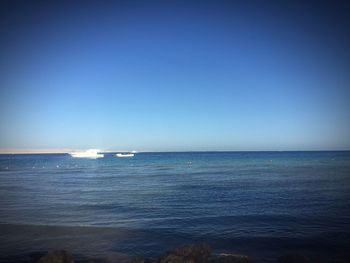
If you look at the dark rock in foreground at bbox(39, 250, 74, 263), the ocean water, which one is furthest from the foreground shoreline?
the ocean water

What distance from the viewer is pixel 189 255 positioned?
11.8 meters

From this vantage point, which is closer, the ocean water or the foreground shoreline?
the foreground shoreline

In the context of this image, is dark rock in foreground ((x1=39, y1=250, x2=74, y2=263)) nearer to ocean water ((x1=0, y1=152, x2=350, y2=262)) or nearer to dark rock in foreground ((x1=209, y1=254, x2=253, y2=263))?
ocean water ((x1=0, y1=152, x2=350, y2=262))

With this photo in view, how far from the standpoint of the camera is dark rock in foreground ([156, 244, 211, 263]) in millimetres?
11328

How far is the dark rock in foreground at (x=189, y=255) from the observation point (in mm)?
11328

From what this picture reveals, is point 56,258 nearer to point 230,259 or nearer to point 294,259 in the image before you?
point 230,259

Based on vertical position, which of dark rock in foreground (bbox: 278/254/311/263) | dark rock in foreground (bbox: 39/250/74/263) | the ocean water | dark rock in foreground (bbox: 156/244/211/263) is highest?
dark rock in foreground (bbox: 39/250/74/263)

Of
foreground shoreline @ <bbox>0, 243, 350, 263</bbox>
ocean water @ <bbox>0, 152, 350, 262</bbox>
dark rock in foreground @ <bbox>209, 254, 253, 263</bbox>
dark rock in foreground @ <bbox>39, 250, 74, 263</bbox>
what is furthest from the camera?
ocean water @ <bbox>0, 152, 350, 262</bbox>

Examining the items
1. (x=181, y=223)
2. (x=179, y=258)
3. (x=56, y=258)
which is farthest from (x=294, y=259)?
(x=56, y=258)

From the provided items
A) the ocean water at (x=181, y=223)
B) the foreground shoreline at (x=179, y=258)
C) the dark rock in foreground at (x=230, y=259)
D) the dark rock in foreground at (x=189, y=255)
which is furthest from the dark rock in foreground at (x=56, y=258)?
the dark rock in foreground at (x=230, y=259)

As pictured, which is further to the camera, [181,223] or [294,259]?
[181,223]

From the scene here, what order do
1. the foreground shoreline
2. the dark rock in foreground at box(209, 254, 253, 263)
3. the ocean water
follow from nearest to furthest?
the foreground shoreline, the dark rock in foreground at box(209, 254, 253, 263), the ocean water

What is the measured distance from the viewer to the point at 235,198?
27750 millimetres

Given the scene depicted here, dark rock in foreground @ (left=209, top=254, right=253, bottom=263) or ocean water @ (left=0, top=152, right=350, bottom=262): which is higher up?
dark rock in foreground @ (left=209, top=254, right=253, bottom=263)
